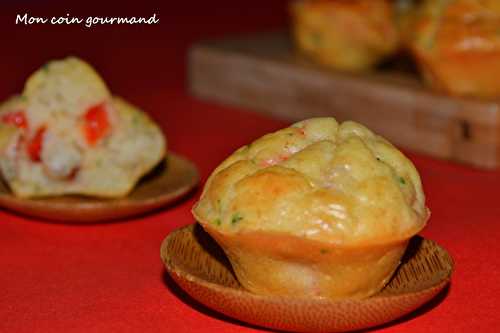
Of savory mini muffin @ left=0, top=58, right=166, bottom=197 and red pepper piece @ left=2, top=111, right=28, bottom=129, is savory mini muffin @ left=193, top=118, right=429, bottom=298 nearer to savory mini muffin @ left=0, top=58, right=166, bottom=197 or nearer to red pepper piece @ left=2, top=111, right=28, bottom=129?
savory mini muffin @ left=0, top=58, right=166, bottom=197

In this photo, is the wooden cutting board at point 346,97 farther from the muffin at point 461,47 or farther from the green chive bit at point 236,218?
the green chive bit at point 236,218

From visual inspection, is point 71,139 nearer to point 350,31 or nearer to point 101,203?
point 101,203

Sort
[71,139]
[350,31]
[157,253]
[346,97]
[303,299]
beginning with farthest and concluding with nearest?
[350,31]
[346,97]
[71,139]
[157,253]
[303,299]

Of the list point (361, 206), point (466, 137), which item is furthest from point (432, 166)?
point (361, 206)

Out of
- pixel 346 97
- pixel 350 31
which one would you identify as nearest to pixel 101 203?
pixel 346 97

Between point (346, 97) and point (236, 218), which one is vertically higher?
point (236, 218)

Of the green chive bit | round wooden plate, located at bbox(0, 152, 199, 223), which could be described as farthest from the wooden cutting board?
the green chive bit

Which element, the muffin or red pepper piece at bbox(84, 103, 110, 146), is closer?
red pepper piece at bbox(84, 103, 110, 146)
